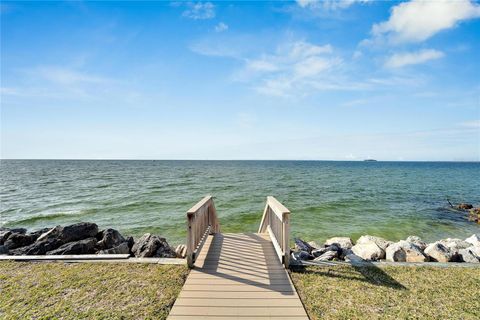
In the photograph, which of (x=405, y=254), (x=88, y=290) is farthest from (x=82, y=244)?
(x=405, y=254)

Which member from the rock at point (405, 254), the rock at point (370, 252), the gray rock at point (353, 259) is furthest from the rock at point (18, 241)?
the rock at point (405, 254)

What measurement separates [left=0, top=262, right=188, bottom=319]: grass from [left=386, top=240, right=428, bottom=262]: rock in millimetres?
5072

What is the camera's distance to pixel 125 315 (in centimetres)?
351

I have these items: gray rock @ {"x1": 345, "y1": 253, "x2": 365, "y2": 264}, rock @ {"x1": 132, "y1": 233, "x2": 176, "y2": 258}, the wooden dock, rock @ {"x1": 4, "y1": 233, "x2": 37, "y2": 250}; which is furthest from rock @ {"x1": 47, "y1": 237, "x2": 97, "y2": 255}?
gray rock @ {"x1": 345, "y1": 253, "x2": 365, "y2": 264}

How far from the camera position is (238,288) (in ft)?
14.0

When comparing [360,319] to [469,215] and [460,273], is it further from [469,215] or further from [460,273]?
[469,215]

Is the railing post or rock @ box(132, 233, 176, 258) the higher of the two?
the railing post

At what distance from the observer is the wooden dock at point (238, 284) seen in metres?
3.60

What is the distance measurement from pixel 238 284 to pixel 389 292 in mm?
2505

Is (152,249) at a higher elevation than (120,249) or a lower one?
higher

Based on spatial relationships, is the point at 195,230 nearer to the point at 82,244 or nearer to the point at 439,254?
the point at 82,244

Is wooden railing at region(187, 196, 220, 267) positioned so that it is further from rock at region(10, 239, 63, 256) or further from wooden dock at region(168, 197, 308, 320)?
rock at region(10, 239, 63, 256)

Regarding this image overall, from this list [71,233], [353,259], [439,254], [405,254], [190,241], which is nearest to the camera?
[190,241]

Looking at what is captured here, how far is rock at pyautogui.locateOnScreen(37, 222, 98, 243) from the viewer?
7.09m
